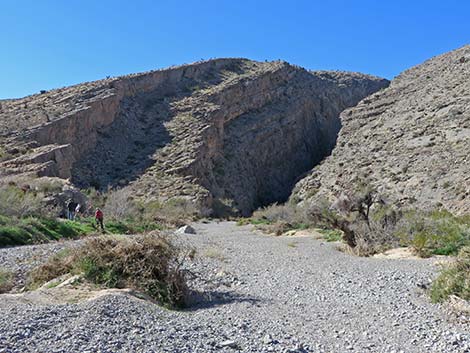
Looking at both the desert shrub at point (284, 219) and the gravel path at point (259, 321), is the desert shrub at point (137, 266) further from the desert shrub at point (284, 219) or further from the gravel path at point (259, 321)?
the desert shrub at point (284, 219)

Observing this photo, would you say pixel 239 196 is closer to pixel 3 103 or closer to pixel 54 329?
pixel 3 103

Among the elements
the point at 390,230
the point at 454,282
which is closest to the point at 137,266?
the point at 454,282

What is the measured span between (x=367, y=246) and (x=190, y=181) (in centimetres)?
2910

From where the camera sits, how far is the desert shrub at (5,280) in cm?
858

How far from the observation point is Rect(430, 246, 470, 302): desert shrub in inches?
310

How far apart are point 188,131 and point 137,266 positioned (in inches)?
1671

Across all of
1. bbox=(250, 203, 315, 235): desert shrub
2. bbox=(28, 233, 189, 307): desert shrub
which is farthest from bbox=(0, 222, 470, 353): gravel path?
bbox=(250, 203, 315, 235): desert shrub

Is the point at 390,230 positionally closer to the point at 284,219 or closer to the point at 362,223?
the point at 362,223

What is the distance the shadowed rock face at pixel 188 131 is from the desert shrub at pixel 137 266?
25.5 metres

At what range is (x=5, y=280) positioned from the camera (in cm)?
912

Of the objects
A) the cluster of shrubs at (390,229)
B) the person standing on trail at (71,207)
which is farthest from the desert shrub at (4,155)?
the cluster of shrubs at (390,229)

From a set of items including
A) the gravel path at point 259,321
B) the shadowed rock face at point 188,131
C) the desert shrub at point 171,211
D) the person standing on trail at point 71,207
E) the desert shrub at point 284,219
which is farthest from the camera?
the shadowed rock face at point 188,131

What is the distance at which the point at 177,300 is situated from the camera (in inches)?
302

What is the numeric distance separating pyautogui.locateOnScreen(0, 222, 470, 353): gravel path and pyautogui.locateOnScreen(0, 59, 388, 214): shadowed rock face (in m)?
26.8
